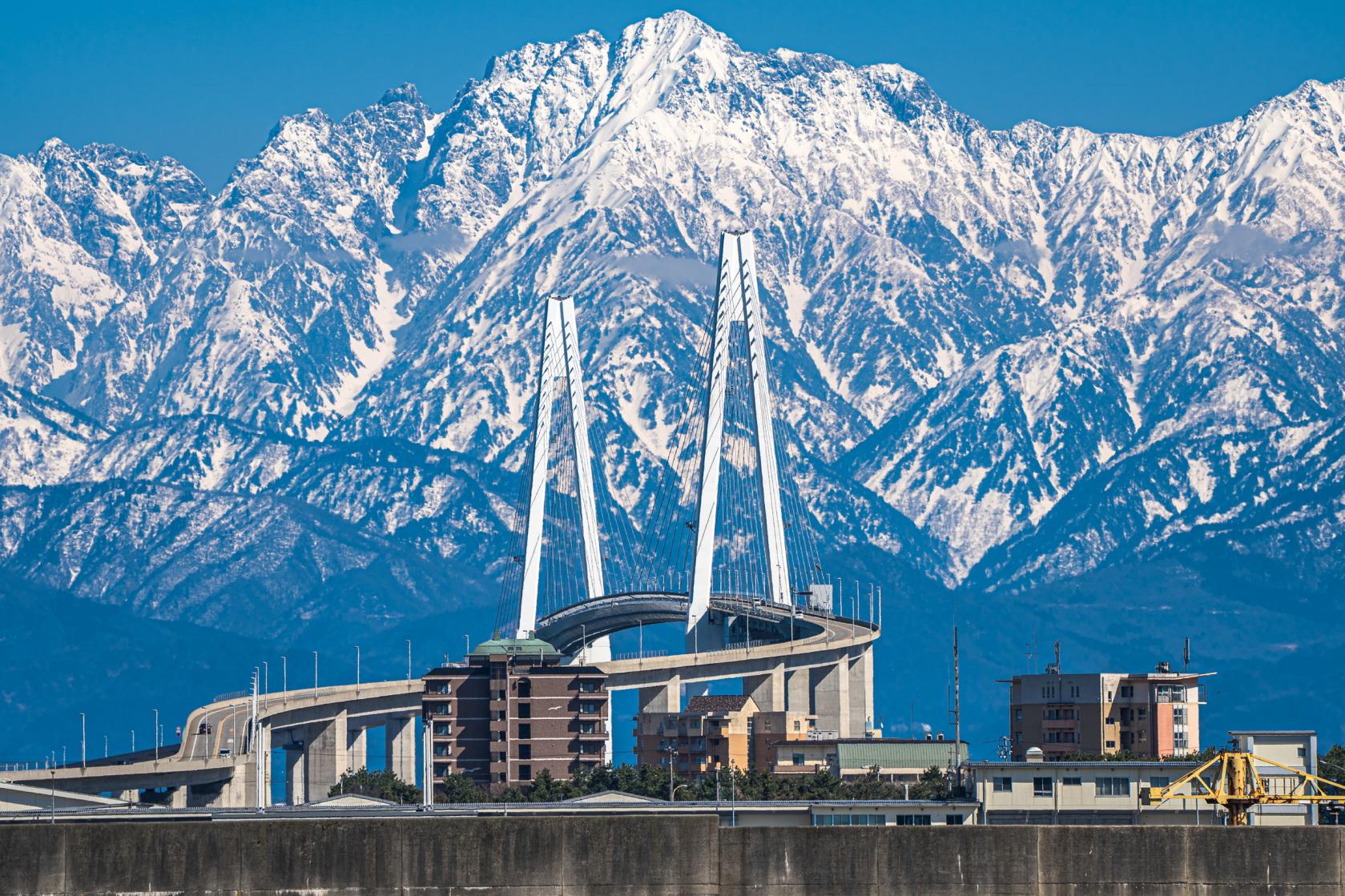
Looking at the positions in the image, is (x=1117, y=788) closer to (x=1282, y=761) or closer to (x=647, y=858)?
(x=1282, y=761)

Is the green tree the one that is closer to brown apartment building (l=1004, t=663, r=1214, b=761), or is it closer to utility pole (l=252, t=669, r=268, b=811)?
utility pole (l=252, t=669, r=268, b=811)

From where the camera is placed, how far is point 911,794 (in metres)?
123

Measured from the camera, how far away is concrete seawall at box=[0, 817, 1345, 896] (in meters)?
34.8

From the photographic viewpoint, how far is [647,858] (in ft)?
117

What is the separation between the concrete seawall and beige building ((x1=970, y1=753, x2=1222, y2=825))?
5168cm

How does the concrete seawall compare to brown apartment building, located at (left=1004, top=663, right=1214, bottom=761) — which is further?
brown apartment building, located at (left=1004, top=663, right=1214, bottom=761)

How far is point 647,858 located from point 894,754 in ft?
475

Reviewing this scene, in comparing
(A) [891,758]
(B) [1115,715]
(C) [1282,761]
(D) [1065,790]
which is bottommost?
(D) [1065,790]

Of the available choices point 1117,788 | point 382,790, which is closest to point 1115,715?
point 382,790

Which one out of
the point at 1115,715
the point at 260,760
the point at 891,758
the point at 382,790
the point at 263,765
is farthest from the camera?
the point at 1115,715

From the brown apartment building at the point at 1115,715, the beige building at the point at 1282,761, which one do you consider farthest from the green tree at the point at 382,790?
the beige building at the point at 1282,761

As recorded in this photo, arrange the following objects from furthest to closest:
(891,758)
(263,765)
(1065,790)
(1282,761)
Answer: (891,758) < (263,765) < (1282,761) < (1065,790)

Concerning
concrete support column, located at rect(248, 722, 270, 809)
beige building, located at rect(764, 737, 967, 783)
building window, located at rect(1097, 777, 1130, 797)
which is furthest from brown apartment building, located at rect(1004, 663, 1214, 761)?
building window, located at rect(1097, 777, 1130, 797)

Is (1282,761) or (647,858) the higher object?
(1282,761)
